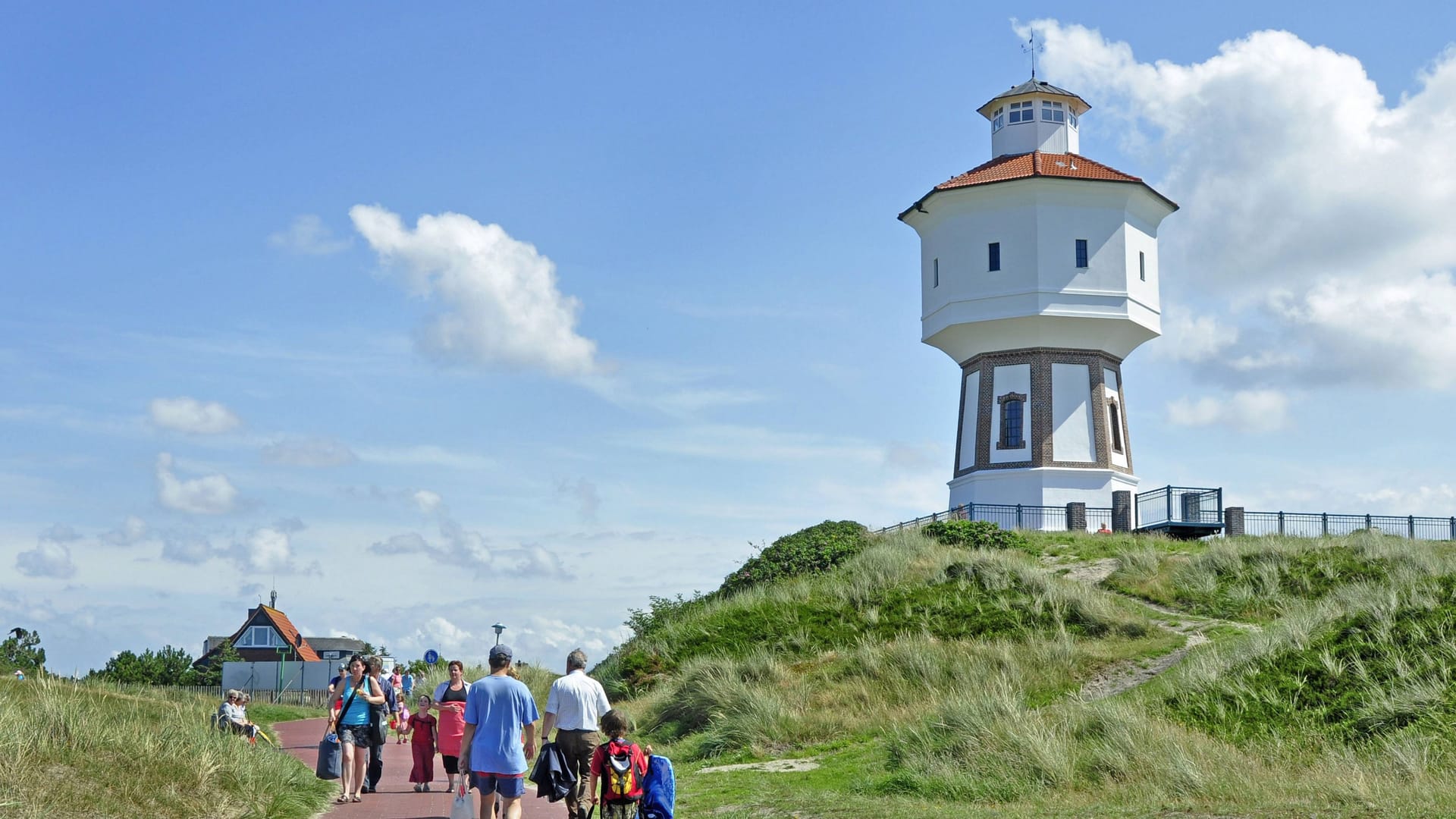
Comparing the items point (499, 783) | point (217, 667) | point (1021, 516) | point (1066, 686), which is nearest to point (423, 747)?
point (499, 783)

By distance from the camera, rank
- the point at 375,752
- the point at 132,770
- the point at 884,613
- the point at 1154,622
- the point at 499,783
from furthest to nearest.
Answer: the point at 884,613, the point at 1154,622, the point at 375,752, the point at 132,770, the point at 499,783

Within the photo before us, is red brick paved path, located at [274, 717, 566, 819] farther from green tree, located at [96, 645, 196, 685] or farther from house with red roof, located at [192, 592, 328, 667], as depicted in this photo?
house with red roof, located at [192, 592, 328, 667]

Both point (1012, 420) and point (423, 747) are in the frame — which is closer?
point (423, 747)

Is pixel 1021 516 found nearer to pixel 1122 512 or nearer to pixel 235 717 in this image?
pixel 1122 512

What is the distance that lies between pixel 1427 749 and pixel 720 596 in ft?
79.1

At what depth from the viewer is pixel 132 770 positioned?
12.6m

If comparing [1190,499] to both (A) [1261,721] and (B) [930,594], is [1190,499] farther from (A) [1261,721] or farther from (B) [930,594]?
(A) [1261,721]

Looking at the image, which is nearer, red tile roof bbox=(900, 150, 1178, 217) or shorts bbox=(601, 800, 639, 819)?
shorts bbox=(601, 800, 639, 819)

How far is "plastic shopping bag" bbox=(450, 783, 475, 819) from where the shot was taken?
37.7 ft

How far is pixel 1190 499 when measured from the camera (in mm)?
42406

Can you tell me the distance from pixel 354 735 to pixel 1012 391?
32384mm

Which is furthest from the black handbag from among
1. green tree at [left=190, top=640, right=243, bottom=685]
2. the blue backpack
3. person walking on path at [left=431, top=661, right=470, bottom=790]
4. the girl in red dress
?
green tree at [left=190, top=640, right=243, bottom=685]

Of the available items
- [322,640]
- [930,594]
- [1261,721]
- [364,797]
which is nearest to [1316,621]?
[1261,721]

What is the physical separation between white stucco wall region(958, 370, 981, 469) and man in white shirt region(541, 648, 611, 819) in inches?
1339
